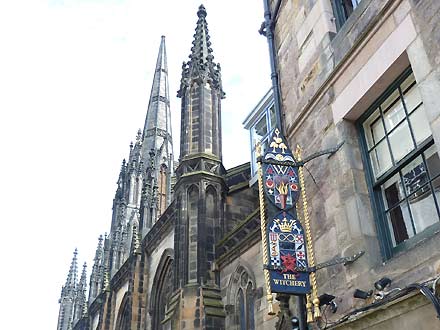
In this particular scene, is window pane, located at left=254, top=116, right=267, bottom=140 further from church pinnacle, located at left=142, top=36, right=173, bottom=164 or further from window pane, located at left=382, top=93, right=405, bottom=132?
church pinnacle, located at left=142, top=36, right=173, bottom=164

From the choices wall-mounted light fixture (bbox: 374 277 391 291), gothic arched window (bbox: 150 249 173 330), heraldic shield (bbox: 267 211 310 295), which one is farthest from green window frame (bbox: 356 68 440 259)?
gothic arched window (bbox: 150 249 173 330)

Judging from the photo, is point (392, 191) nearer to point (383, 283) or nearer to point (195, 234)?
point (383, 283)

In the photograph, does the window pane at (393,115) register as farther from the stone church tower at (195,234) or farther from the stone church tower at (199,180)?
the stone church tower at (199,180)

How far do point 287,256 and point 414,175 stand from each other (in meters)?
1.81

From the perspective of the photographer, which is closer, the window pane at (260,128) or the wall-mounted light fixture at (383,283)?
the wall-mounted light fixture at (383,283)

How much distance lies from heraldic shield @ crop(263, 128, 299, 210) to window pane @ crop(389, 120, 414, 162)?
1.43 m

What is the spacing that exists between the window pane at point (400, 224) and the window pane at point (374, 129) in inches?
40.5

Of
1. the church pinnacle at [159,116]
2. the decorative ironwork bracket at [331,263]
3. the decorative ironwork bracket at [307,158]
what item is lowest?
the decorative ironwork bracket at [331,263]

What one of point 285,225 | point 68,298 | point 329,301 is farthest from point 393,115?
point 68,298

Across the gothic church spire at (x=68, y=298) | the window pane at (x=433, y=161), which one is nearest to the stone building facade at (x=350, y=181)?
the window pane at (x=433, y=161)

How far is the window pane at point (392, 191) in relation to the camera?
607cm

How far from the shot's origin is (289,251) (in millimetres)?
6477

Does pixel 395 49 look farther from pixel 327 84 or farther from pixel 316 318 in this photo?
pixel 316 318

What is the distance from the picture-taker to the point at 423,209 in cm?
561
